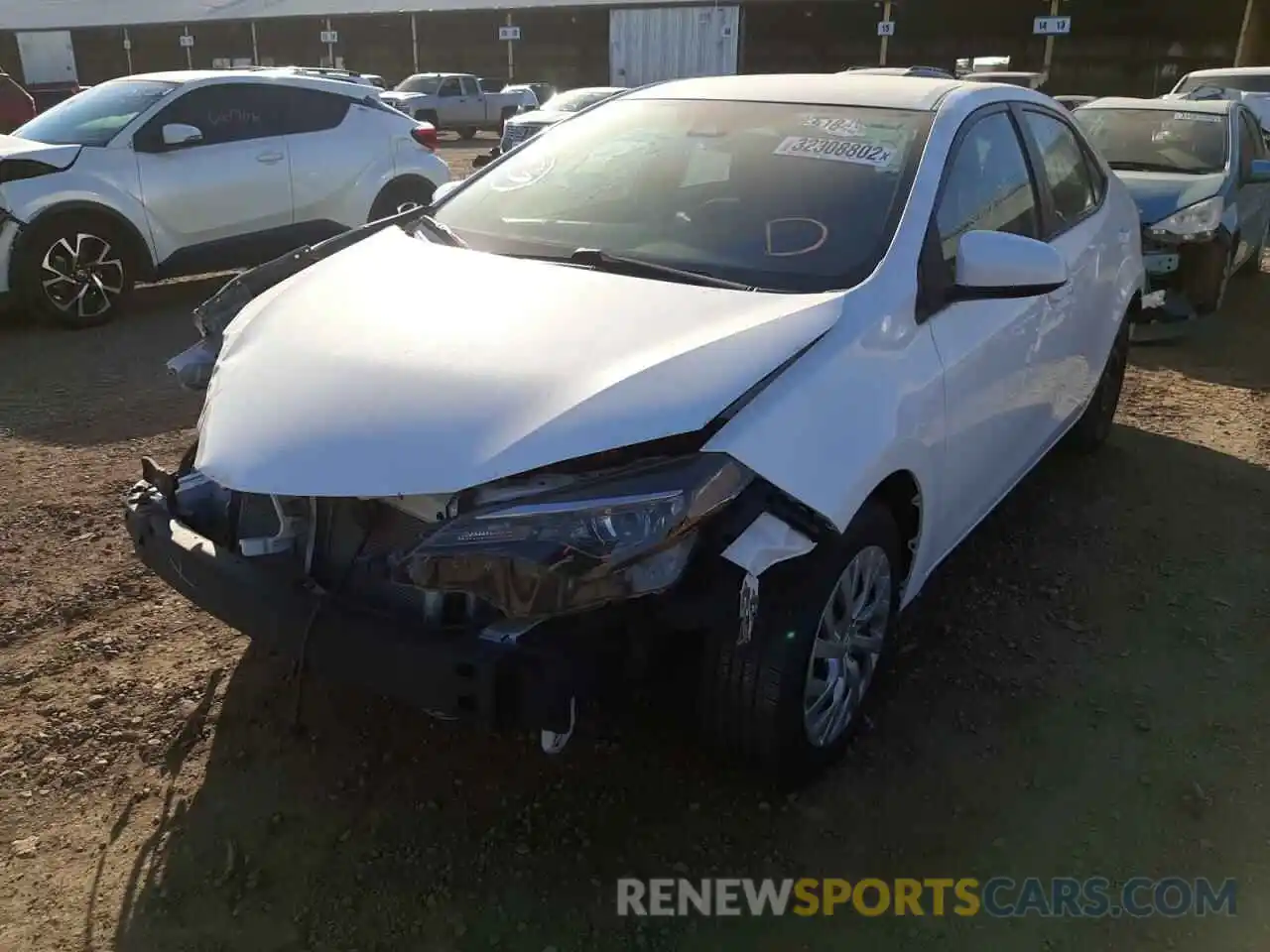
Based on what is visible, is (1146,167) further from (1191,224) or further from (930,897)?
(930,897)

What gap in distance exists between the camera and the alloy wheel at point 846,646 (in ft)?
8.30

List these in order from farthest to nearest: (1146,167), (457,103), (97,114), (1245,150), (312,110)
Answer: (457,103), (1245,150), (312,110), (1146,167), (97,114)

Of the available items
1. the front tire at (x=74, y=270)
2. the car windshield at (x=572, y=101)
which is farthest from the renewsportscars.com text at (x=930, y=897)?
the car windshield at (x=572, y=101)

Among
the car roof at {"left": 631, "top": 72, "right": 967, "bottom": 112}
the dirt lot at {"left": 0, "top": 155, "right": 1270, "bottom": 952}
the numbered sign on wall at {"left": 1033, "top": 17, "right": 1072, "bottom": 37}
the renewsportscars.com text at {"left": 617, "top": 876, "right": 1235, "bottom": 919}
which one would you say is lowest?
the renewsportscars.com text at {"left": 617, "top": 876, "right": 1235, "bottom": 919}

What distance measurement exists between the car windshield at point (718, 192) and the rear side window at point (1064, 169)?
94 cm

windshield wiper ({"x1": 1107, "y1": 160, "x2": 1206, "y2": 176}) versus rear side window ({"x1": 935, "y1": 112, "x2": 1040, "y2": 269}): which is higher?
rear side window ({"x1": 935, "y1": 112, "x2": 1040, "y2": 269})

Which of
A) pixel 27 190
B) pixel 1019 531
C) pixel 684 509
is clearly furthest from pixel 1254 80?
pixel 684 509

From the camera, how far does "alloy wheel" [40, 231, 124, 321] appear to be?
683 centimetres

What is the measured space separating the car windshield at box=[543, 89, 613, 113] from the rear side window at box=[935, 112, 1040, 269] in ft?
42.9

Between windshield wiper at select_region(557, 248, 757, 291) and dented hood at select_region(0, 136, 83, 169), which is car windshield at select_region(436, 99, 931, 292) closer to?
windshield wiper at select_region(557, 248, 757, 291)

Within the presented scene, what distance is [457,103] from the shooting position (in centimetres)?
2775

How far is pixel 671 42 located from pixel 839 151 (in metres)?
33.3

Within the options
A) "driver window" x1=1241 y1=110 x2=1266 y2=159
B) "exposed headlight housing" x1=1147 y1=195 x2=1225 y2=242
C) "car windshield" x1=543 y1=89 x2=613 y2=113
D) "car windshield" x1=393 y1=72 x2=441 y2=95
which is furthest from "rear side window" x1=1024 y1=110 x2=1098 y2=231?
"car windshield" x1=393 y1=72 x2=441 y2=95

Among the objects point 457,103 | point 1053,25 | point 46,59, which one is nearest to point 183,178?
point 457,103
